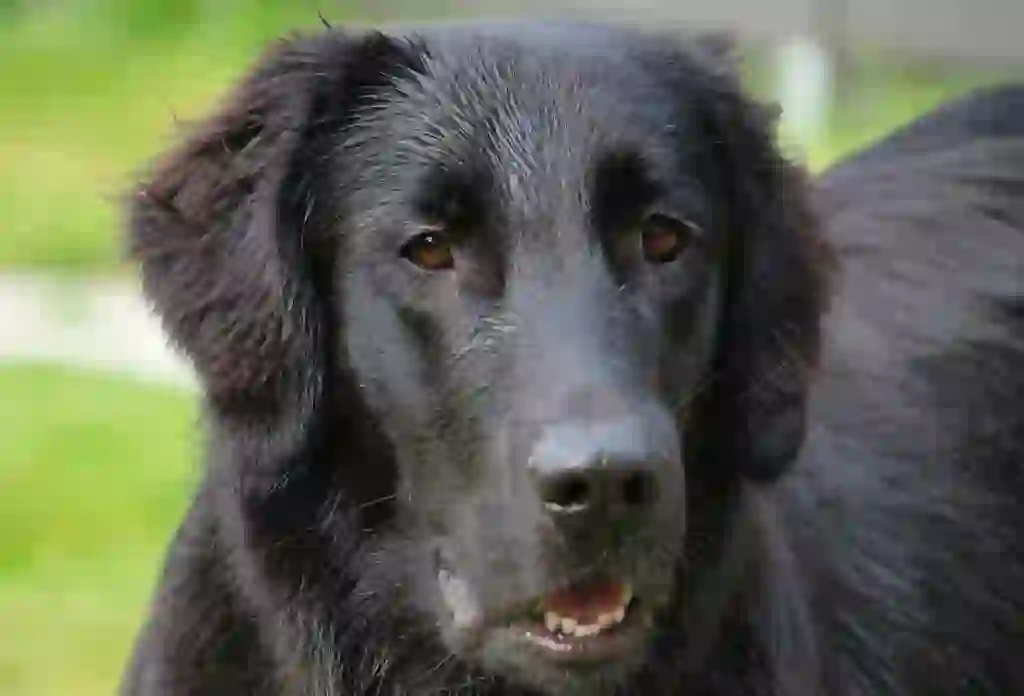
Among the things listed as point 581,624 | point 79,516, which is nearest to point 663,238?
point 581,624

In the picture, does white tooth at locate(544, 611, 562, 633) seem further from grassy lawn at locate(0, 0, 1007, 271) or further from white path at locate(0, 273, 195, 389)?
grassy lawn at locate(0, 0, 1007, 271)

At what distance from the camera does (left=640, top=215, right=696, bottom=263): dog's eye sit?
3.23m

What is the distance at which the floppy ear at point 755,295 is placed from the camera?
3.47m

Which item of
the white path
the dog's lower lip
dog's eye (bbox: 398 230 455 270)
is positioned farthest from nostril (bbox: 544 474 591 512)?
the white path

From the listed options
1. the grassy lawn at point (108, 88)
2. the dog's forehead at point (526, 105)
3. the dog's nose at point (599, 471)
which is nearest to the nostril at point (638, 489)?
the dog's nose at point (599, 471)

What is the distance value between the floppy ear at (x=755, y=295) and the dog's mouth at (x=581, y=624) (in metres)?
0.48

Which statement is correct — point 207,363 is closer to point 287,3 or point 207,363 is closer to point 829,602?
point 829,602

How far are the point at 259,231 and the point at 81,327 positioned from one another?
4935 mm

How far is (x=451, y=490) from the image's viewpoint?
3164 millimetres

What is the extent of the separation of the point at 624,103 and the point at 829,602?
115 centimetres

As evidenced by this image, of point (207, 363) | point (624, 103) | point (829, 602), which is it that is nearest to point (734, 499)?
point (829, 602)

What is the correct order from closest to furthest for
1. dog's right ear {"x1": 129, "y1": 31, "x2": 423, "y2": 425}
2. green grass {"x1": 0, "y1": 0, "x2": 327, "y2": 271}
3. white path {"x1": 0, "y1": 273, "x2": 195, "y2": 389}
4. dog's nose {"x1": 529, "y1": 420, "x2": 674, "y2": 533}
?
dog's nose {"x1": 529, "y1": 420, "x2": 674, "y2": 533} < dog's right ear {"x1": 129, "y1": 31, "x2": 423, "y2": 425} < white path {"x1": 0, "y1": 273, "x2": 195, "y2": 389} < green grass {"x1": 0, "y1": 0, "x2": 327, "y2": 271}

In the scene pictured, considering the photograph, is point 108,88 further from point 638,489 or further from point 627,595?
point 638,489

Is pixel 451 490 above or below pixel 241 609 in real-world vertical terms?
above
